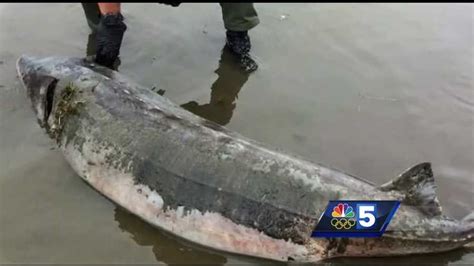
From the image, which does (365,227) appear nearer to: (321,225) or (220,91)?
(321,225)

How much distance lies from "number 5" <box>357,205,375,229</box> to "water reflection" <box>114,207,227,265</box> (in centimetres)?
85

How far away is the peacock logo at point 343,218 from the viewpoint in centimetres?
346

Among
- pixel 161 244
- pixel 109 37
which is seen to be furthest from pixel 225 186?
pixel 109 37

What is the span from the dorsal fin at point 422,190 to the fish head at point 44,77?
8.55 ft

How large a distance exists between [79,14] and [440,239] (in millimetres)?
4469

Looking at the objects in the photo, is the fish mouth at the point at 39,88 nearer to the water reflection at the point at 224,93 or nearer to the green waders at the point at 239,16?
the water reflection at the point at 224,93

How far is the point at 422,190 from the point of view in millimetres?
3500

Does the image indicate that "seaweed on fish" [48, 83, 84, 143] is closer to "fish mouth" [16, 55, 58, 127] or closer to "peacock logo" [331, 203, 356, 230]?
"fish mouth" [16, 55, 58, 127]

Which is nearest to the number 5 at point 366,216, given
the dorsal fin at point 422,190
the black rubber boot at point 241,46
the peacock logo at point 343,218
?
the peacock logo at point 343,218

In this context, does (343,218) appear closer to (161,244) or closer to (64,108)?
(161,244)

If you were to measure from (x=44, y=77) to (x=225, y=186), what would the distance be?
1990 mm

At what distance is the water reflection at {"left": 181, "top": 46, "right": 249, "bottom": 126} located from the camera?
5059mm

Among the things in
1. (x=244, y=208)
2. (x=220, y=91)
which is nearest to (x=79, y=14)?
(x=220, y=91)

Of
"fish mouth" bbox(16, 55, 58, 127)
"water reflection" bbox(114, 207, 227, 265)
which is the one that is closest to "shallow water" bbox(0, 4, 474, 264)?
"water reflection" bbox(114, 207, 227, 265)
